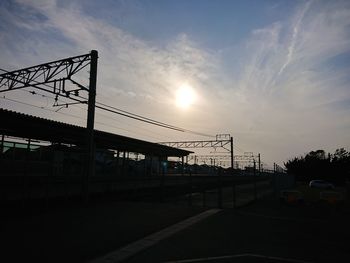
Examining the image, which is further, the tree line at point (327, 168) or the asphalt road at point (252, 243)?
the tree line at point (327, 168)

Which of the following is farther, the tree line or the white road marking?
the tree line

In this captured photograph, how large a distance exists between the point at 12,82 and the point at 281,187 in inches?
938

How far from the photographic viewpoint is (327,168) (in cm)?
6519

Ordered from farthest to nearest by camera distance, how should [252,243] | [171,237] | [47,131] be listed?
[47,131] < [171,237] < [252,243]

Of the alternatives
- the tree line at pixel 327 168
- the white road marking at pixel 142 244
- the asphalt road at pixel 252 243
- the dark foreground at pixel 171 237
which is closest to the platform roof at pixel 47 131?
the dark foreground at pixel 171 237

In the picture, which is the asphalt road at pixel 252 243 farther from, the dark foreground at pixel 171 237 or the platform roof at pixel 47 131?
the platform roof at pixel 47 131

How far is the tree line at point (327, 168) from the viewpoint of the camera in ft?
205

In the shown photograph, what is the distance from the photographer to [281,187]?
105 feet

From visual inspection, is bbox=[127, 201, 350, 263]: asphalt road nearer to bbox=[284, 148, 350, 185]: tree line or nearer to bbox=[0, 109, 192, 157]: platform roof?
bbox=[0, 109, 192, 157]: platform roof

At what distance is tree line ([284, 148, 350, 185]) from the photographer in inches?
2459

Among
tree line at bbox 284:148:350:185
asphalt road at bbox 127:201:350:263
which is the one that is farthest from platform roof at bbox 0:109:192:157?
tree line at bbox 284:148:350:185

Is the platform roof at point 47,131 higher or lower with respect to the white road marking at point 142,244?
higher

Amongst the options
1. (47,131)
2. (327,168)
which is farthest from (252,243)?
(327,168)

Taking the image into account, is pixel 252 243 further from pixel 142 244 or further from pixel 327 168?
pixel 327 168
